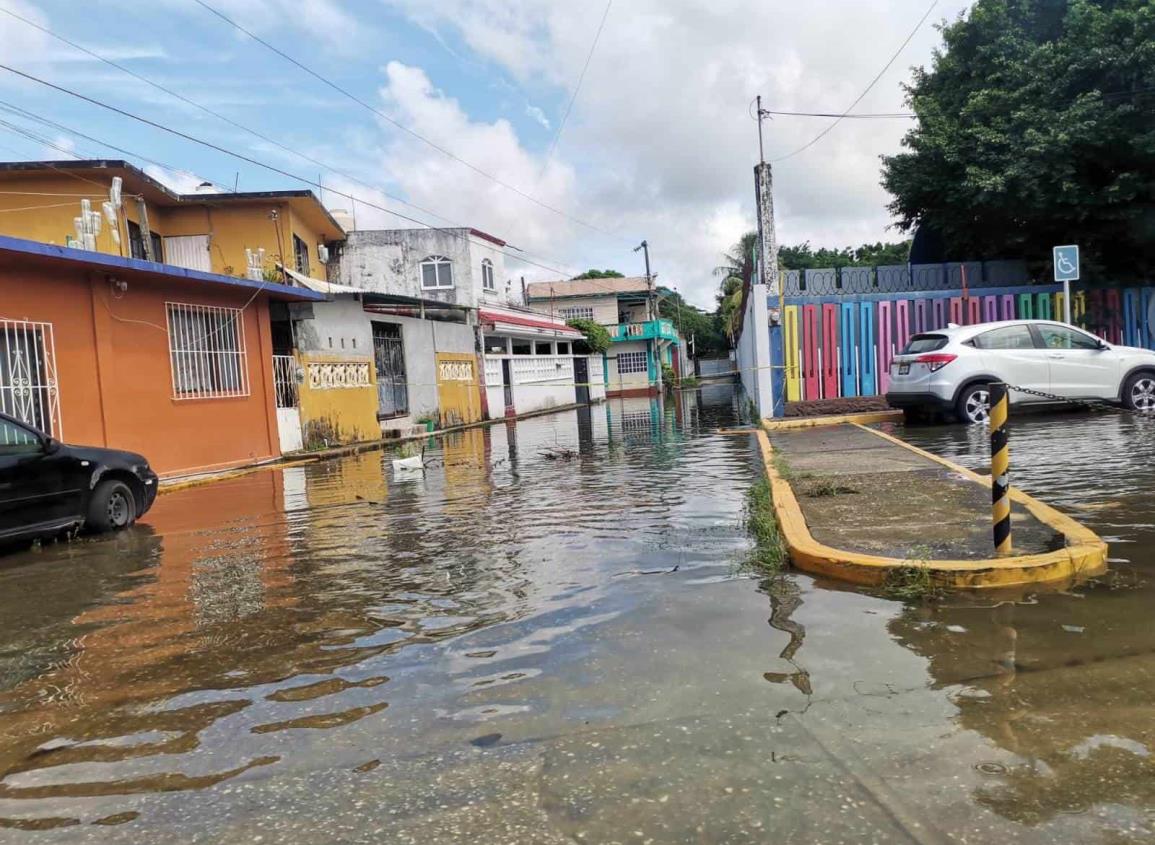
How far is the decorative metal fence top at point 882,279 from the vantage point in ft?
51.4

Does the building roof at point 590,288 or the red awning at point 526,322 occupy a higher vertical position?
the building roof at point 590,288

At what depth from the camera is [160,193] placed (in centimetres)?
2100

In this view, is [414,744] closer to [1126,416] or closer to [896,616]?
[896,616]

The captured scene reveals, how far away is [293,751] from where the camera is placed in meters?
3.05

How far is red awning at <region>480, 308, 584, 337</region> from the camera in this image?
94.8ft

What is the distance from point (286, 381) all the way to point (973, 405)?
1301cm

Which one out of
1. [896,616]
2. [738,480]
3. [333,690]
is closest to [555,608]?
[333,690]

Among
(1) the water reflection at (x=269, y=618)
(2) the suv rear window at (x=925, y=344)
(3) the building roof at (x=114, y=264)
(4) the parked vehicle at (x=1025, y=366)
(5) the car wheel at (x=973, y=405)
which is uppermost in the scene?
(3) the building roof at (x=114, y=264)

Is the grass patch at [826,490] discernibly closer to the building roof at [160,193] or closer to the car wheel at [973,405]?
the car wheel at [973,405]

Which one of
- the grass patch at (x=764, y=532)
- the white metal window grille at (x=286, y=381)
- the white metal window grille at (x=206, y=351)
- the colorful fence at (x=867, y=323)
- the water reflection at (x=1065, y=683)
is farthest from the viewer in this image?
the white metal window grille at (x=286, y=381)

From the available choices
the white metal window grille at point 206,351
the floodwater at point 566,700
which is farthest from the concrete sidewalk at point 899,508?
the white metal window grille at point 206,351

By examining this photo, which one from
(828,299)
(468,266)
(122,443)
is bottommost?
(122,443)

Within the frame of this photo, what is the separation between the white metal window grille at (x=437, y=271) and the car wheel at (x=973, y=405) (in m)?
25.1

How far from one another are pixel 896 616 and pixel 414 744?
255 cm
